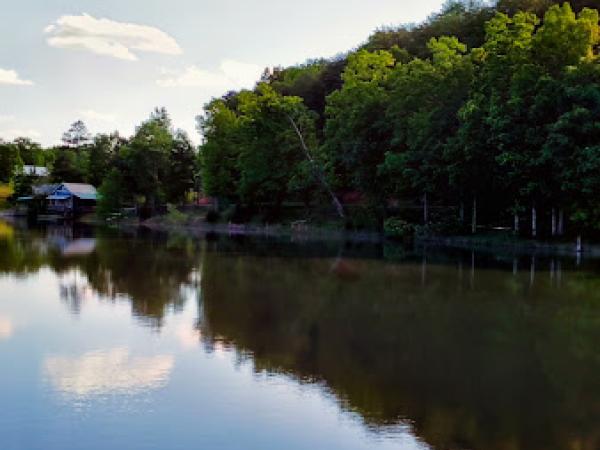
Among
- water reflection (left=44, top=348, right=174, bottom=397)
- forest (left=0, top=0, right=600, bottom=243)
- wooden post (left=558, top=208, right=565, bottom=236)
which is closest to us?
water reflection (left=44, top=348, right=174, bottom=397)

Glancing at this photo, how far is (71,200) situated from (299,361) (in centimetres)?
7566

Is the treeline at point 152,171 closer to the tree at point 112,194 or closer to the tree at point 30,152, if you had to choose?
the tree at point 112,194

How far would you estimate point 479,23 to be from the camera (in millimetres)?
55906

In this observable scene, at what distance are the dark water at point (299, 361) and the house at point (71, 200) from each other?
199 feet

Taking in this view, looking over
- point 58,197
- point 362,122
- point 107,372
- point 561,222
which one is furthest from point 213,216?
point 107,372

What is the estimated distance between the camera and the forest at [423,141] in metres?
31.9

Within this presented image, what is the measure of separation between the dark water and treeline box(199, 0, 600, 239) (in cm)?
953

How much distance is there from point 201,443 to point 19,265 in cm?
2102

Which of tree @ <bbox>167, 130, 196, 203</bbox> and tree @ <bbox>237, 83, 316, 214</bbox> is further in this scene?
tree @ <bbox>167, 130, 196, 203</bbox>

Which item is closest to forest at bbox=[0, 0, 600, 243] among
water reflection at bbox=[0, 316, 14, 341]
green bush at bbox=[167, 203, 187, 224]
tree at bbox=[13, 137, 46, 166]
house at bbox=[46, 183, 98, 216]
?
green bush at bbox=[167, 203, 187, 224]

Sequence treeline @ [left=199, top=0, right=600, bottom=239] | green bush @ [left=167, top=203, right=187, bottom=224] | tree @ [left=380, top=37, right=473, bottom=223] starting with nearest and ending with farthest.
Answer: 1. treeline @ [left=199, top=0, right=600, bottom=239]
2. tree @ [left=380, top=37, right=473, bottom=223]
3. green bush @ [left=167, top=203, right=187, bottom=224]

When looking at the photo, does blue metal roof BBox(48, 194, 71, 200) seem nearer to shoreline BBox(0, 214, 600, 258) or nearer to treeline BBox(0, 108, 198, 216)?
treeline BBox(0, 108, 198, 216)

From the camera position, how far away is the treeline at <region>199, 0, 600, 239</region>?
3144 centimetres

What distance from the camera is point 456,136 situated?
3616cm
